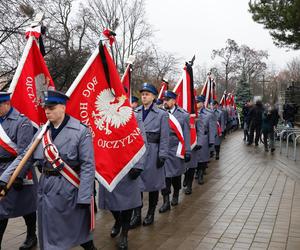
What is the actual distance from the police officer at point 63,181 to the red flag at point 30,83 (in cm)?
166

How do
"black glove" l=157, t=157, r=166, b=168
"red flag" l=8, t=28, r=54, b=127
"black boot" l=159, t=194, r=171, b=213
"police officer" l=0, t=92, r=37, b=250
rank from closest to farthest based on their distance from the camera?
"police officer" l=0, t=92, r=37, b=250, "red flag" l=8, t=28, r=54, b=127, "black glove" l=157, t=157, r=166, b=168, "black boot" l=159, t=194, r=171, b=213

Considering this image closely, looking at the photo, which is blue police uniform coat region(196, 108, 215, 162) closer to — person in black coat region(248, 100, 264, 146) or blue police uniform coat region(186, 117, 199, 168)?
blue police uniform coat region(186, 117, 199, 168)

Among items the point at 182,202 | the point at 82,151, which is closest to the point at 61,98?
the point at 82,151

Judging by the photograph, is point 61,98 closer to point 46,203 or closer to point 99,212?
point 46,203

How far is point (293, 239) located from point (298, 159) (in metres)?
9.09

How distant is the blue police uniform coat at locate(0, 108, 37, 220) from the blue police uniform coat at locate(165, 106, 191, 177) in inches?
107

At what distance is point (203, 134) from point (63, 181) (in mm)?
5997

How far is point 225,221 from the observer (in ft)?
22.1

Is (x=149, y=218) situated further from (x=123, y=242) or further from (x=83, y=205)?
(x=83, y=205)

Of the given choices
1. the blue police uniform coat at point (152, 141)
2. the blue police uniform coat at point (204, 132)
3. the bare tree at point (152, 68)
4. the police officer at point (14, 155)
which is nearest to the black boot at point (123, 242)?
the blue police uniform coat at point (152, 141)

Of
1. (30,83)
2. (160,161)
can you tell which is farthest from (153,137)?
(30,83)

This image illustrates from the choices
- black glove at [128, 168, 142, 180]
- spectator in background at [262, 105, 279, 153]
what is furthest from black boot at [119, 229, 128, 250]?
spectator in background at [262, 105, 279, 153]

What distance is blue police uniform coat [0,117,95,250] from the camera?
4.16 metres

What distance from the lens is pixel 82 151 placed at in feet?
13.9
